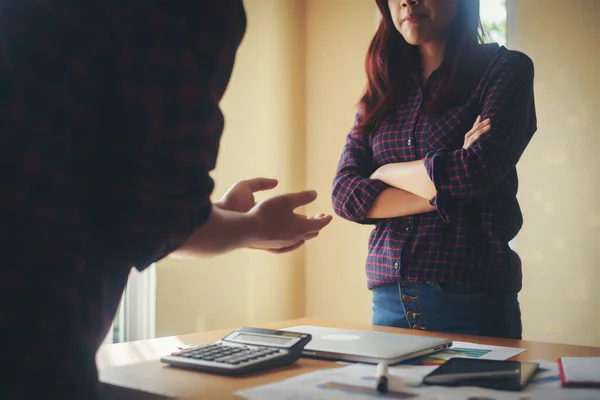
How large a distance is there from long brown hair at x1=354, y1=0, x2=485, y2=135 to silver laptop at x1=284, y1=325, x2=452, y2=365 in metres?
0.76

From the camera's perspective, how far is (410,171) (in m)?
1.65

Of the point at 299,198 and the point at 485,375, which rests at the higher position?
the point at 299,198

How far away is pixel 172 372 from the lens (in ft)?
3.13

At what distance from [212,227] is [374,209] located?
0.97 meters

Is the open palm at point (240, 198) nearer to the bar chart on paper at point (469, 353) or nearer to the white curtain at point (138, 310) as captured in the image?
the bar chart on paper at point (469, 353)

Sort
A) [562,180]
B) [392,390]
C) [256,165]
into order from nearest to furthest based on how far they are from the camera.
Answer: [392,390]
[562,180]
[256,165]

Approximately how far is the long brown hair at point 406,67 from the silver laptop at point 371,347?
76 centimetres

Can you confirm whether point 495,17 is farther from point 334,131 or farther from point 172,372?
point 172,372

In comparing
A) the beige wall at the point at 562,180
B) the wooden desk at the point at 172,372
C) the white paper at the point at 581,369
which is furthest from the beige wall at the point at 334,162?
the white paper at the point at 581,369

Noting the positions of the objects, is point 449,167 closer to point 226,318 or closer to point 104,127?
point 104,127

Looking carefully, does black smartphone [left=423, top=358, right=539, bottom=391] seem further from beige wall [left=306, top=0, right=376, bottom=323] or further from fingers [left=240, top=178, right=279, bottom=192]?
beige wall [left=306, top=0, right=376, bottom=323]

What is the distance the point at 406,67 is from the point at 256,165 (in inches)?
63.5

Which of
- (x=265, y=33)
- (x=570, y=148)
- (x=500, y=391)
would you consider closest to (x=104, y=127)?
(x=500, y=391)

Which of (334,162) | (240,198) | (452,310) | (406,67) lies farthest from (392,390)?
(334,162)
